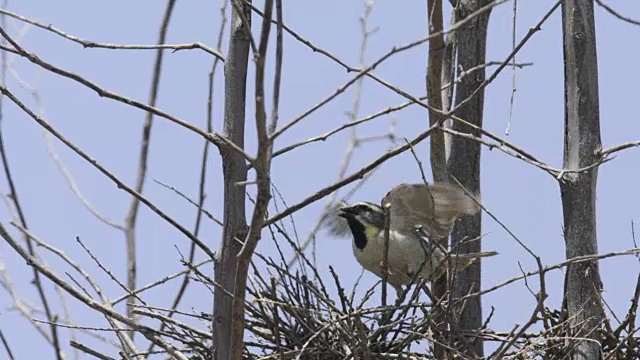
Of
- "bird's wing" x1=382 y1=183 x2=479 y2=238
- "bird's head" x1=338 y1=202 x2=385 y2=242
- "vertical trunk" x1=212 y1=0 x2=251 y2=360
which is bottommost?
"vertical trunk" x1=212 y1=0 x2=251 y2=360

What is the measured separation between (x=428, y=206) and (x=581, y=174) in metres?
0.89

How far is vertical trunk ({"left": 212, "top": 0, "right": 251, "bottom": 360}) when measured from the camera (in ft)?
11.3

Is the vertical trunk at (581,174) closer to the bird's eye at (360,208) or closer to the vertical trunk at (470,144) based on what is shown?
the vertical trunk at (470,144)

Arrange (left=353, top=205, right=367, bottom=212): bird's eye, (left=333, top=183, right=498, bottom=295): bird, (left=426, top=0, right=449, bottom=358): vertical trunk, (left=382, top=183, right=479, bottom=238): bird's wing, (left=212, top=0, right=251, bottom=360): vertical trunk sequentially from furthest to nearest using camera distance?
(left=353, top=205, right=367, bottom=212): bird's eye < (left=333, top=183, right=498, bottom=295): bird < (left=382, top=183, right=479, bottom=238): bird's wing < (left=426, top=0, right=449, bottom=358): vertical trunk < (left=212, top=0, right=251, bottom=360): vertical trunk

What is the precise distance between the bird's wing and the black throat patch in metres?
0.17

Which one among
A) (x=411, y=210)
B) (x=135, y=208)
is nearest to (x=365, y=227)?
(x=411, y=210)

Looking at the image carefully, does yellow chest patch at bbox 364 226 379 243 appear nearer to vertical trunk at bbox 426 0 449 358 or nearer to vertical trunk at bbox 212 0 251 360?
vertical trunk at bbox 426 0 449 358

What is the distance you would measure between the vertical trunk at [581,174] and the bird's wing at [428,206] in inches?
19.0

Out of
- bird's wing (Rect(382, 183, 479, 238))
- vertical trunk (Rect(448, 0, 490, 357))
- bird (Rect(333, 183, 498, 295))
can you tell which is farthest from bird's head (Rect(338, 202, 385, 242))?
vertical trunk (Rect(448, 0, 490, 357))

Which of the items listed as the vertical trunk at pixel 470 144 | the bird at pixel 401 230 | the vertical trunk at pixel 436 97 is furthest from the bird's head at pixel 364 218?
the vertical trunk at pixel 436 97

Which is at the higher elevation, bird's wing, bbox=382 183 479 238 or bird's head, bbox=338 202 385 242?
bird's head, bbox=338 202 385 242

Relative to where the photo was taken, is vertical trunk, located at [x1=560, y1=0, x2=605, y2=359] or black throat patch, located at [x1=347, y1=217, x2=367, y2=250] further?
black throat patch, located at [x1=347, y1=217, x2=367, y2=250]

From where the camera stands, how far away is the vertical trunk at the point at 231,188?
343 centimetres

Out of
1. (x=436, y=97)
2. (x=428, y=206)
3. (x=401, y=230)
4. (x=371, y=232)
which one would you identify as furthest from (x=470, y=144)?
(x=436, y=97)
